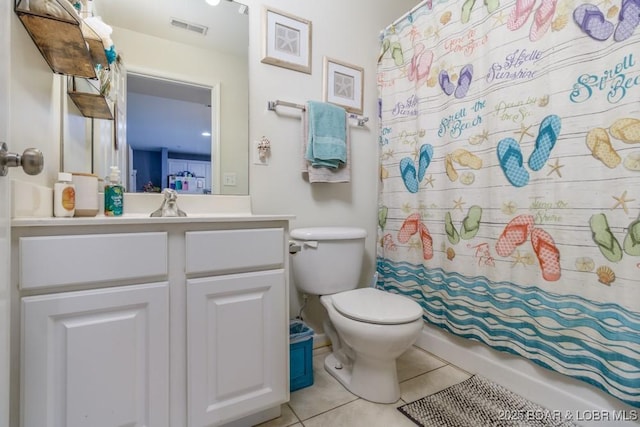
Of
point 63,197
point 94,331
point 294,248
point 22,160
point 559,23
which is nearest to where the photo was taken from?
point 22,160

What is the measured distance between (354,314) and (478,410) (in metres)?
0.62

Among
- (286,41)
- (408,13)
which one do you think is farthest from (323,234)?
(408,13)

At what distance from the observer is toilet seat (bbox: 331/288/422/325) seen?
1.16m

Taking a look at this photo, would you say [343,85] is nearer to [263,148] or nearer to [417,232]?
[263,148]

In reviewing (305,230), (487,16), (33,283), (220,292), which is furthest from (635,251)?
(33,283)

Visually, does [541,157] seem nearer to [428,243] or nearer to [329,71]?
[428,243]

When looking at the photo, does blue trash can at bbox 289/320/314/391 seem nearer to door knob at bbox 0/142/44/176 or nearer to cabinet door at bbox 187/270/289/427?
cabinet door at bbox 187/270/289/427

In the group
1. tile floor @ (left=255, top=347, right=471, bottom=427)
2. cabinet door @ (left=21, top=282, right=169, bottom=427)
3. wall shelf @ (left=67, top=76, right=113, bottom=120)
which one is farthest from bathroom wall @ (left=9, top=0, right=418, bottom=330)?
cabinet door @ (left=21, top=282, right=169, bottom=427)

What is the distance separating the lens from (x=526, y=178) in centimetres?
123

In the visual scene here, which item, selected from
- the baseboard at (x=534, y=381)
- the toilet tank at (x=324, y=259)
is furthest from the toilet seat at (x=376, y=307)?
the baseboard at (x=534, y=381)

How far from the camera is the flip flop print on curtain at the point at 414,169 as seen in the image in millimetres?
1634

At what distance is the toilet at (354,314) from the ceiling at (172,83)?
69 centimetres

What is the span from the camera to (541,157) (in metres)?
1.18

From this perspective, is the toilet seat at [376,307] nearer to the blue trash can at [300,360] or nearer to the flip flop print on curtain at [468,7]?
the blue trash can at [300,360]
